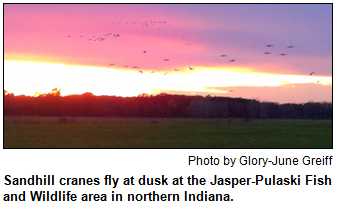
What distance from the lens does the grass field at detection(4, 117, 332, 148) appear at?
1614cm

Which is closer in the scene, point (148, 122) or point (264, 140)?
point (264, 140)

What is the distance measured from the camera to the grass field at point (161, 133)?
16141 millimetres

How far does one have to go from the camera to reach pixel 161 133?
1884cm

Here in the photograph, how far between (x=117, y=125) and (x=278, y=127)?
8.88 metres

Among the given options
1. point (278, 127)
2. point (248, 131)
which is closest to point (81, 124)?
point (248, 131)

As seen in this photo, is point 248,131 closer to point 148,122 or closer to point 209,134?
point 209,134

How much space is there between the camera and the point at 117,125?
808 inches

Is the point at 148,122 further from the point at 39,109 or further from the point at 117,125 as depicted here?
the point at 39,109
